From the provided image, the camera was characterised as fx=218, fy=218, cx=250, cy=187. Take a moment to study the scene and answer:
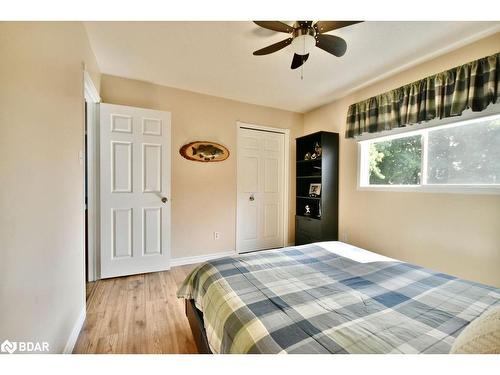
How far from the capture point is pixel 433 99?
2.12m

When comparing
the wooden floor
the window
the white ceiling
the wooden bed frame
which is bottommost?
the wooden floor

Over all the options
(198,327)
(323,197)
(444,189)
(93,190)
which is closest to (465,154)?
(444,189)

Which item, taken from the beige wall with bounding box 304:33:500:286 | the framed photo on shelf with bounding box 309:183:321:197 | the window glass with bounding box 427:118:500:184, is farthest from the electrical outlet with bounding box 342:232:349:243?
the window glass with bounding box 427:118:500:184

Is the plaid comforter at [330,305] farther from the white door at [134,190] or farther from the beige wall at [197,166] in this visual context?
the beige wall at [197,166]

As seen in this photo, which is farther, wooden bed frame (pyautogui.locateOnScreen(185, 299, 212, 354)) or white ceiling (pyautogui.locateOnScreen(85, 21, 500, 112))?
white ceiling (pyautogui.locateOnScreen(85, 21, 500, 112))

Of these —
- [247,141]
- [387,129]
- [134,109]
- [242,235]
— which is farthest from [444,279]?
[134,109]

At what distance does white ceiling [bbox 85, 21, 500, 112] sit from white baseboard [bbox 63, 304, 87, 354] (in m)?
2.30

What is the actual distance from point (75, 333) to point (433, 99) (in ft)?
11.8

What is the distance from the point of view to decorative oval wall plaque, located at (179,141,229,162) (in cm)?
301

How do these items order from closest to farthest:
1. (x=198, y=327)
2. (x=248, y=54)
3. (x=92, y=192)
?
(x=198, y=327)
(x=248, y=54)
(x=92, y=192)

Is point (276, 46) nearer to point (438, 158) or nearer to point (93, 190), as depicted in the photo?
point (438, 158)
